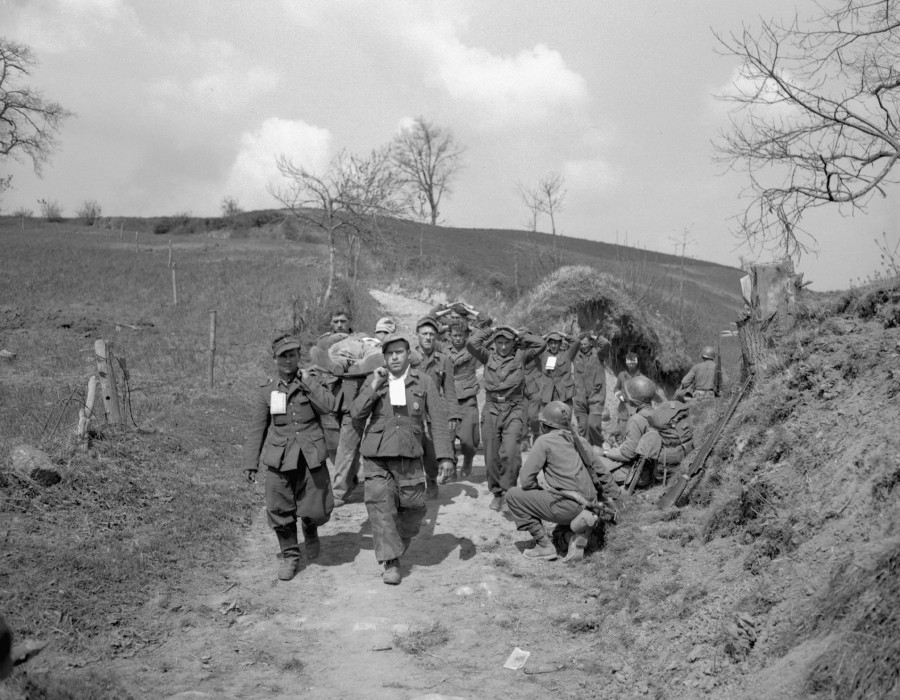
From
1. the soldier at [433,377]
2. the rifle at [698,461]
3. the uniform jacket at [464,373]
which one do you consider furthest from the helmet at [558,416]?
the uniform jacket at [464,373]

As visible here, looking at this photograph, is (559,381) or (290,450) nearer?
(290,450)

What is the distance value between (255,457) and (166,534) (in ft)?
4.09

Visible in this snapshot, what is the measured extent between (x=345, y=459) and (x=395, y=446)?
2430mm

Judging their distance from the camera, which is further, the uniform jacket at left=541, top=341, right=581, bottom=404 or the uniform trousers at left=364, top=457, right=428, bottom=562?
the uniform jacket at left=541, top=341, right=581, bottom=404

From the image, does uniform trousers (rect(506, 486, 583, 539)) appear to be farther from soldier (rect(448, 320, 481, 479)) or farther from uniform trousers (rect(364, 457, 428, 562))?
soldier (rect(448, 320, 481, 479))

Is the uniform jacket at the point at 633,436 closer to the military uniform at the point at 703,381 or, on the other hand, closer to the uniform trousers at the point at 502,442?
the uniform trousers at the point at 502,442

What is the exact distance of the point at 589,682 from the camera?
4680 millimetres

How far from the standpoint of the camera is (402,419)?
21.8 ft

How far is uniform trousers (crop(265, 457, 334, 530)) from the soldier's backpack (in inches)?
141

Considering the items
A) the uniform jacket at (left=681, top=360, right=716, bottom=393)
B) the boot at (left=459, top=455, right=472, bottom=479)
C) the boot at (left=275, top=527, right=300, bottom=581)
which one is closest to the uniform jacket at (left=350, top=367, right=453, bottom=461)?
the boot at (left=275, top=527, right=300, bottom=581)

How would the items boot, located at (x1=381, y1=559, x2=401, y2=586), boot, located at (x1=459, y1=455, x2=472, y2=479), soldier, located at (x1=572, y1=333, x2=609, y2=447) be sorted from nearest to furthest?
boot, located at (x1=381, y1=559, x2=401, y2=586)
boot, located at (x1=459, y1=455, x2=472, y2=479)
soldier, located at (x1=572, y1=333, x2=609, y2=447)

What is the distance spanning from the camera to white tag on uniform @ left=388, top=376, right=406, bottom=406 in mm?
6621

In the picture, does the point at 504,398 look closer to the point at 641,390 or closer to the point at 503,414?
the point at 503,414

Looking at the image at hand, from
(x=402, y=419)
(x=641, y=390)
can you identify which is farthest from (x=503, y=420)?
(x=402, y=419)
